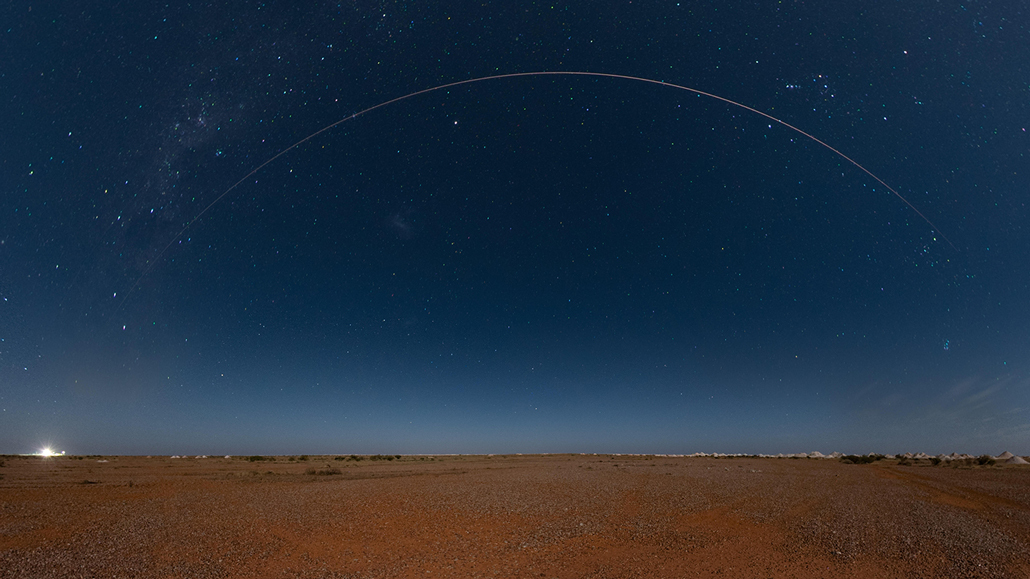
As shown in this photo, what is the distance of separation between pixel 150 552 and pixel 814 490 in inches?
1123

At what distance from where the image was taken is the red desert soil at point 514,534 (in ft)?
29.2

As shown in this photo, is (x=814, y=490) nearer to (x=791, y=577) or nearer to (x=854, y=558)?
(x=854, y=558)

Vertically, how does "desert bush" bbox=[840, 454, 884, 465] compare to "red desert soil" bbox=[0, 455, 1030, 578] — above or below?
below

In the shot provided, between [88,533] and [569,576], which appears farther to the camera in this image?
[88,533]

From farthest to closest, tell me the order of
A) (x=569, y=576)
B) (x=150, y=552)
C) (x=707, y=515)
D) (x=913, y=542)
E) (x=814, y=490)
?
1. (x=814, y=490)
2. (x=707, y=515)
3. (x=913, y=542)
4. (x=150, y=552)
5. (x=569, y=576)

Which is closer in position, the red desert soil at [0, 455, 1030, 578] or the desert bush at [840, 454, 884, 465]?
the red desert soil at [0, 455, 1030, 578]

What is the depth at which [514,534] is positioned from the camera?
11820 mm

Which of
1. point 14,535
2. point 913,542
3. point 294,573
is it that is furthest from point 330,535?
point 913,542

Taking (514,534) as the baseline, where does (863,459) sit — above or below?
below

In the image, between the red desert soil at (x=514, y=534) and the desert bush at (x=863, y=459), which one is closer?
the red desert soil at (x=514, y=534)

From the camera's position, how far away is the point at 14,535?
438 inches

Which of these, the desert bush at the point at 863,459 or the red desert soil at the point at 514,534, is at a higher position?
the red desert soil at the point at 514,534

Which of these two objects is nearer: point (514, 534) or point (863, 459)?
point (514, 534)

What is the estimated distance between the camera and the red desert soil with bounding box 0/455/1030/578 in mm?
8890
